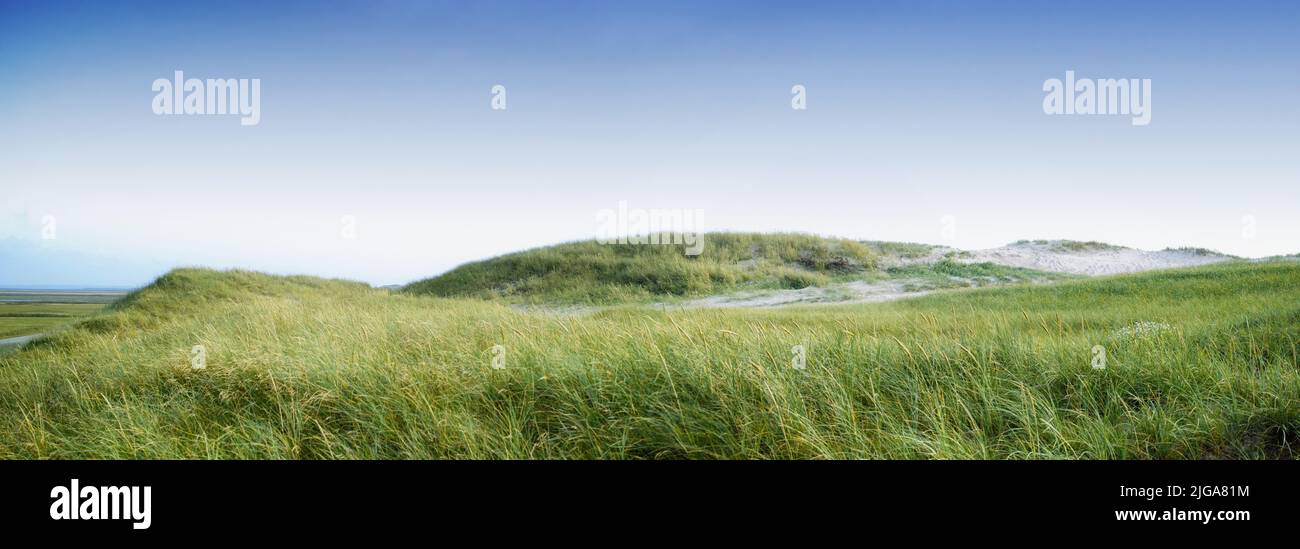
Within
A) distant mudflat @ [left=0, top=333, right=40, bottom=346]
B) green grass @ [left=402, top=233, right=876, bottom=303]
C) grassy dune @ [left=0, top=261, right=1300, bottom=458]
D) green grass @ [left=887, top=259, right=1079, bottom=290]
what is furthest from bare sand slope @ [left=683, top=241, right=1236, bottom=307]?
distant mudflat @ [left=0, top=333, right=40, bottom=346]

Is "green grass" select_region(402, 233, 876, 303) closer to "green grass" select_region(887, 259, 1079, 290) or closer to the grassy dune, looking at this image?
"green grass" select_region(887, 259, 1079, 290)

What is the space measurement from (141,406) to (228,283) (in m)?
13.5

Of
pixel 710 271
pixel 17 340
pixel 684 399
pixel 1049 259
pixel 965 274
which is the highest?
pixel 1049 259

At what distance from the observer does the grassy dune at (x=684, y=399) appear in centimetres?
300

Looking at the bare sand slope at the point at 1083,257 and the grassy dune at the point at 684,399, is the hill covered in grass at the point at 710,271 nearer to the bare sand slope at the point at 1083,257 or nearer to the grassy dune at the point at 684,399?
the bare sand slope at the point at 1083,257

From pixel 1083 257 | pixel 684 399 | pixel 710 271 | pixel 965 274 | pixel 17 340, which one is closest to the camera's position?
pixel 684 399

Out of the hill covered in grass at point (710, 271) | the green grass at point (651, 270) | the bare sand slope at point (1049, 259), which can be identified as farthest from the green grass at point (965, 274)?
the green grass at point (651, 270)

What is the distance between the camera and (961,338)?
4.56 metres

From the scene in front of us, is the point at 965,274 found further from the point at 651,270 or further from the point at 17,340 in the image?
the point at 17,340

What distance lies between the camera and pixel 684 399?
11.4 ft

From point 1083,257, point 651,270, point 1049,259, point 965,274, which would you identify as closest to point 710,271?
point 651,270

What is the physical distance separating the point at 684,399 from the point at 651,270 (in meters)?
14.8
